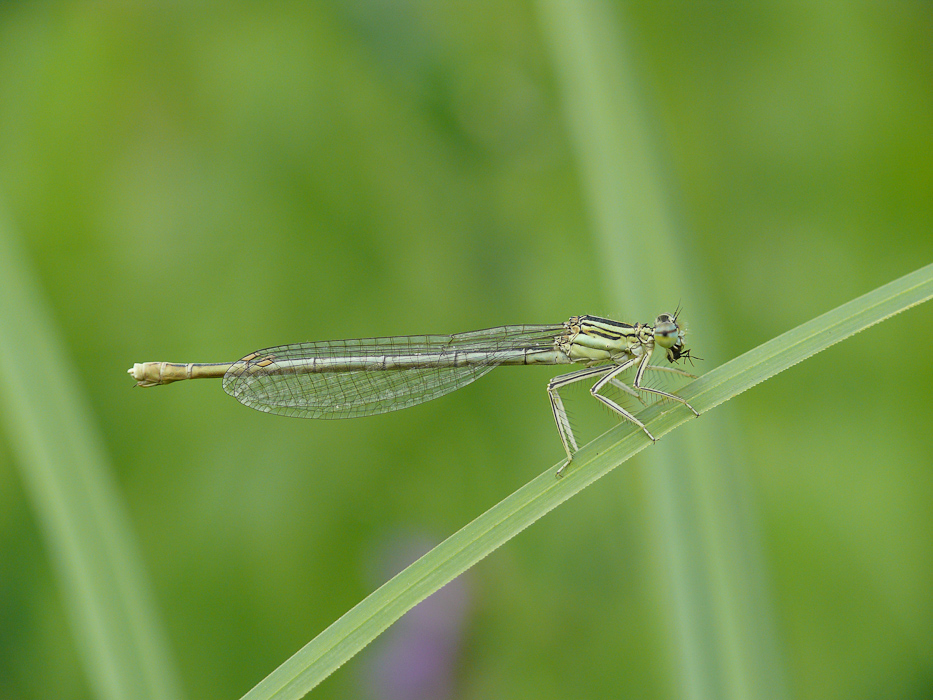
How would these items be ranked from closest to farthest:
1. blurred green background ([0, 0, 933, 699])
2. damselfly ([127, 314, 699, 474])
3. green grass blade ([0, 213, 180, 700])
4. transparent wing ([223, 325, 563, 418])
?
green grass blade ([0, 213, 180, 700]), damselfly ([127, 314, 699, 474]), transparent wing ([223, 325, 563, 418]), blurred green background ([0, 0, 933, 699])

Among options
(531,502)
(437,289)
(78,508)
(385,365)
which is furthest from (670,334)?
(78,508)

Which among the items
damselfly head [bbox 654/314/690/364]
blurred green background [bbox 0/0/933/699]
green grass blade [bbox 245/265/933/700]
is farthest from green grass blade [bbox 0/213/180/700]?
damselfly head [bbox 654/314/690/364]

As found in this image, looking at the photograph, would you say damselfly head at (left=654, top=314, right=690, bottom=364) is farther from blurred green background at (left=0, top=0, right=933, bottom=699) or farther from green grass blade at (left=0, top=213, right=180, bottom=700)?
green grass blade at (left=0, top=213, right=180, bottom=700)

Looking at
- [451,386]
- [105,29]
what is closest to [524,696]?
[451,386]

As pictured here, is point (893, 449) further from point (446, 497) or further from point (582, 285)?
point (446, 497)

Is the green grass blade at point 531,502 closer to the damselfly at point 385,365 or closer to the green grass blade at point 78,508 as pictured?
the green grass blade at point 78,508

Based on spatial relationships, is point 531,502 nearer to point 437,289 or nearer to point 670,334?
point 670,334

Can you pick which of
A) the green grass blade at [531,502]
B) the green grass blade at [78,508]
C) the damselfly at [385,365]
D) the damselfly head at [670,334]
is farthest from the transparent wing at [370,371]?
the green grass blade at [531,502]
